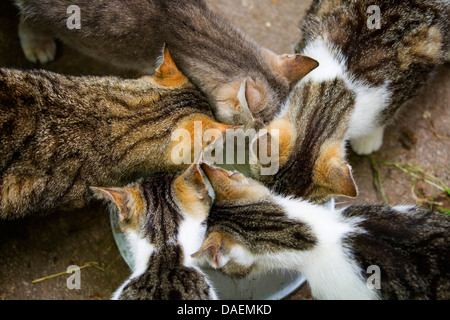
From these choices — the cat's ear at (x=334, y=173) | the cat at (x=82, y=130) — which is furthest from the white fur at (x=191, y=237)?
the cat's ear at (x=334, y=173)

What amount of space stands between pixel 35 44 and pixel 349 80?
2.05m

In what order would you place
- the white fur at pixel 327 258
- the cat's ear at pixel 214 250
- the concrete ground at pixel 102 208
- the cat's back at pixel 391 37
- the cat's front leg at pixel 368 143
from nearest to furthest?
the cat's ear at pixel 214 250 → the white fur at pixel 327 258 → the cat's back at pixel 391 37 → the concrete ground at pixel 102 208 → the cat's front leg at pixel 368 143

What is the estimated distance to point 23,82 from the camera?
7.02 ft

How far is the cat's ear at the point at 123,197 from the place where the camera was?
1972 millimetres

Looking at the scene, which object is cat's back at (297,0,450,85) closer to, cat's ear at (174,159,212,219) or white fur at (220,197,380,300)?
white fur at (220,197,380,300)

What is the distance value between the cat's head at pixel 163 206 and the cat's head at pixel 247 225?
0.06 m

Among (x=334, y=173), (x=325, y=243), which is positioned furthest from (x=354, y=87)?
(x=325, y=243)

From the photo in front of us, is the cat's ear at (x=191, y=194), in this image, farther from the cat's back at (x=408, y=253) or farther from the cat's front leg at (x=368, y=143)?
the cat's front leg at (x=368, y=143)

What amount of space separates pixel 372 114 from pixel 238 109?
0.75 metres

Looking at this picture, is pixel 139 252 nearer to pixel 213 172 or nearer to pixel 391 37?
pixel 213 172

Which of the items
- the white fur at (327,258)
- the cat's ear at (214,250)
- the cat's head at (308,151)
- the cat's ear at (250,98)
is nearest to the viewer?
the cat's ear at (214,250)

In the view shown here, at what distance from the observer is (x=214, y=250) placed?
189 centimetres

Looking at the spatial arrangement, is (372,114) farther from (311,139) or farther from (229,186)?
(229,186)

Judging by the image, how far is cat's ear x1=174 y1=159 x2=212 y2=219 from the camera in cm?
207
